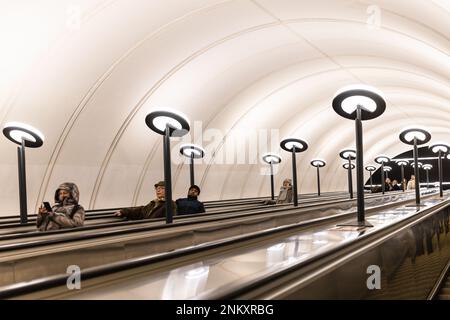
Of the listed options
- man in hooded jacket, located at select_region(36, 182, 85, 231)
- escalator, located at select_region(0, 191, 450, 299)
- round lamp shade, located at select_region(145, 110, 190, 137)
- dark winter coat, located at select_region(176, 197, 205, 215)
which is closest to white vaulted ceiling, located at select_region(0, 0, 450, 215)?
round lamp shade, located at select_region(145, 110, 190, 137)

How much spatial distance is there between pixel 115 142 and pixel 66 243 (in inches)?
380

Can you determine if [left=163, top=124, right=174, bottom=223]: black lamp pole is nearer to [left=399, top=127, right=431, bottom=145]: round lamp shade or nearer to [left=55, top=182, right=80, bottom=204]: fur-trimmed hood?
[left=55, top=182, right=80, bottom=204]: fur-trimmed hood

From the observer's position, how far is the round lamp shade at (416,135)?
9.14 meters

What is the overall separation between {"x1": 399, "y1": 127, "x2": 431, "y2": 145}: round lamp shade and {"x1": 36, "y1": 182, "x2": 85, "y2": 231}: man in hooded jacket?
249 inches

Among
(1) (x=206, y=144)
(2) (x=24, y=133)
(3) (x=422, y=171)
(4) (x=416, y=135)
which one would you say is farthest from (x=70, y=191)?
(3) (x=422, y=171)

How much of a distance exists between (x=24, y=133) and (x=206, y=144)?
10.6 metres

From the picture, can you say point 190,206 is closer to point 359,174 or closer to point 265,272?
point 359,174

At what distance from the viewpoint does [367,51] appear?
1452 cm

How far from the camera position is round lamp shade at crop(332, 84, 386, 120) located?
18.3 feet

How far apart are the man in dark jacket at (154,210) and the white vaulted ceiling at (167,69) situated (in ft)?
13.0

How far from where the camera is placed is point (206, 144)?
1822cm

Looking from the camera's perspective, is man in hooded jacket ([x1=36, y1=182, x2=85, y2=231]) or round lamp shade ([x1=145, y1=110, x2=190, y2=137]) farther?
round lamp shade ([x1=145, y1=110, x2=190, y2=137])

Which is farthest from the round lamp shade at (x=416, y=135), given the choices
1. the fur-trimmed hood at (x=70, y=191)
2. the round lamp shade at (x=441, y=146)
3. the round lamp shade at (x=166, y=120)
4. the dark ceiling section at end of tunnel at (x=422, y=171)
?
the dark ceiling section at end of tunnel at (x=422, y=171)
